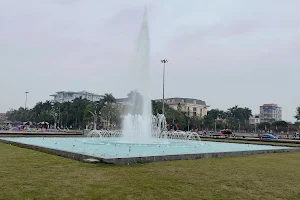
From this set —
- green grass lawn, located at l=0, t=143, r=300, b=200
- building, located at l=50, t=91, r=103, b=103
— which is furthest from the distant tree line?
green grass lawn, located at l=0, t=143, r=300, b=200

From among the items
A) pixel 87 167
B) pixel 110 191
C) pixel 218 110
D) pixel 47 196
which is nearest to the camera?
pixel 47 196

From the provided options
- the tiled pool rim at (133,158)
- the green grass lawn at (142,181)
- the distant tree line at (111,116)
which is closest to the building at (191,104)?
the distant tree line at (111,116)

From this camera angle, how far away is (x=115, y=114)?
68.4 meters

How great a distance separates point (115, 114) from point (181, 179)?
2400 inches

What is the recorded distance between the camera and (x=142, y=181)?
25.3ft

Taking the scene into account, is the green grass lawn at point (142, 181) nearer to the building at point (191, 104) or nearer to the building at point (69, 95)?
the building at point (191, 104)

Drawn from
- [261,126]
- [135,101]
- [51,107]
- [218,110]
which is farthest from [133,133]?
[218,110]

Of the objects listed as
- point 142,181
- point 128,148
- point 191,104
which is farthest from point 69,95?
point 142,181

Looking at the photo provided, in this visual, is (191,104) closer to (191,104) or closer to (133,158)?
(191,104)

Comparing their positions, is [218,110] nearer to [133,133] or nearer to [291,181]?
[133,133]

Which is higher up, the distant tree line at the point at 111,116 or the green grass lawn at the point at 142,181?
the distant tree line at the point at 111,116

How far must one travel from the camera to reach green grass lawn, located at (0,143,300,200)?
21.1ft

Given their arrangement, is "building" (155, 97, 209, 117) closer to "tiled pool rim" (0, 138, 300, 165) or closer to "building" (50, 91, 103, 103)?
"building" (50, 91, 103, 103)

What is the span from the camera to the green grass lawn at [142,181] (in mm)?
6430
